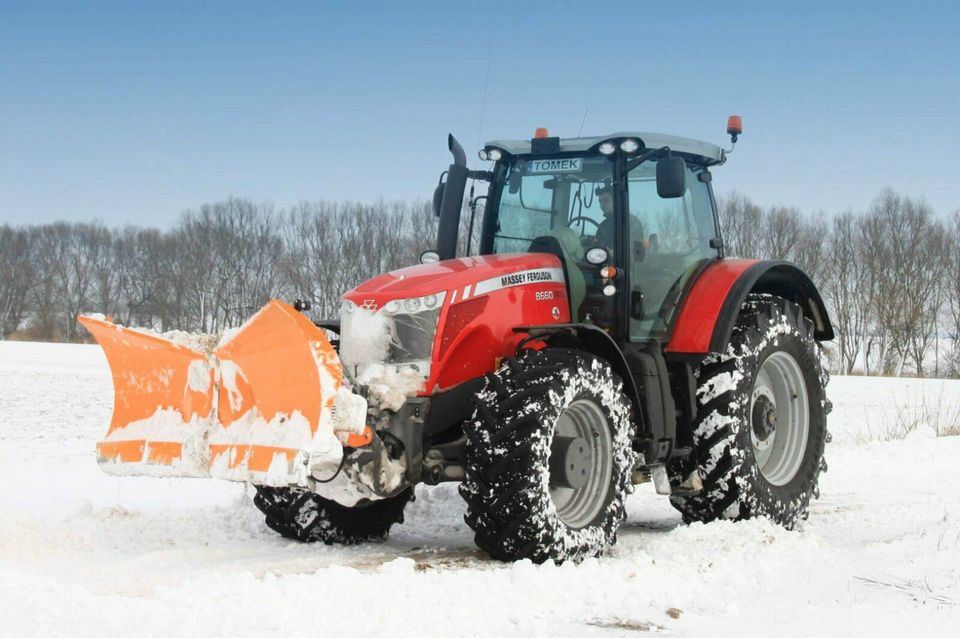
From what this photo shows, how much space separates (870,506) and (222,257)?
4422 centimetres

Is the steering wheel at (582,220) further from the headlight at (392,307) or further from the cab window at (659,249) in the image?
the headlight at (392,307)

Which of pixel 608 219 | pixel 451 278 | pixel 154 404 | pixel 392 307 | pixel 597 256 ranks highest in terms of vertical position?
pixel 608 219

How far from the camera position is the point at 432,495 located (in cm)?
741

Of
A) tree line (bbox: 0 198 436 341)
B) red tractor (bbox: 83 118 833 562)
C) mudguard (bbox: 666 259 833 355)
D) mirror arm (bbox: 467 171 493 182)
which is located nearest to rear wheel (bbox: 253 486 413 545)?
red tractor (bbox: 83 118 833 562)

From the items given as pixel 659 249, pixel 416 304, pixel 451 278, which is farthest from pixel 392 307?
pixel 659 249

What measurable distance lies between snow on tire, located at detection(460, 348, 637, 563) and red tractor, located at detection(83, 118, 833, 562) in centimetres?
1

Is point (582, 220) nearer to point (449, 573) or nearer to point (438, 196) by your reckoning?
point (438, 196)

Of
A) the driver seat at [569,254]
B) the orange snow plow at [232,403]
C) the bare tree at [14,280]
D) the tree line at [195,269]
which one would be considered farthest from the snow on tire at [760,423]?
the bare tree at [14,280]

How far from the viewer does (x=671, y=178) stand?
19.7 ft

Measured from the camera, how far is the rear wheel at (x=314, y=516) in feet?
19.5

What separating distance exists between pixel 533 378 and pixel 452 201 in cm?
179

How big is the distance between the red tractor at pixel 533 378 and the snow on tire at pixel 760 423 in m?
0.01

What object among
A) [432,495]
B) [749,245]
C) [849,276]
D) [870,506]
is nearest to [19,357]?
[432,495]

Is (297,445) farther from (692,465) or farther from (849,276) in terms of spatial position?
(849,276)
